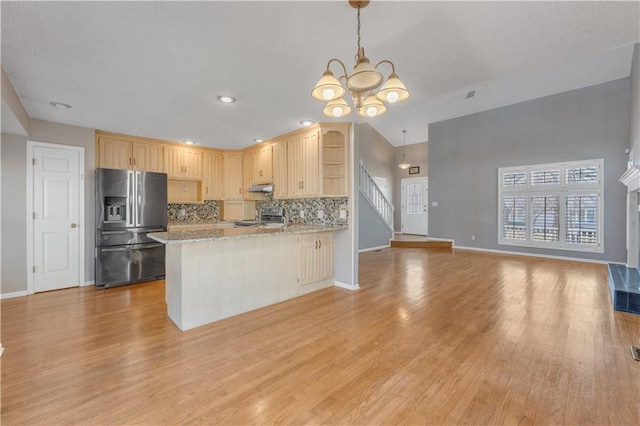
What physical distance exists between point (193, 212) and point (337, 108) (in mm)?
4750

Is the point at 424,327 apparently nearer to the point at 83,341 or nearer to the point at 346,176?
the point at 346,176

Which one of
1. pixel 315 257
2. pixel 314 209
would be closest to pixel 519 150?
pixel 314 209

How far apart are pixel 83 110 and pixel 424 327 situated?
485cm

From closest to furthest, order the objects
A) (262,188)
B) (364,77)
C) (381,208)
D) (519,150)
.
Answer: (364,77) → (262,188) → (519,150) → (381,208)

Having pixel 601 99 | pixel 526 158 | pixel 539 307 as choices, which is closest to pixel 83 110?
pixel 539 307

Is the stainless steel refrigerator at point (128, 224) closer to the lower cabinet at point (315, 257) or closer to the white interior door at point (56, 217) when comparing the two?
the white interior door at point (56, 217)

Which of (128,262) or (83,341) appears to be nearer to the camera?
(83,341)

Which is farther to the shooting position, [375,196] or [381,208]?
[381,208]

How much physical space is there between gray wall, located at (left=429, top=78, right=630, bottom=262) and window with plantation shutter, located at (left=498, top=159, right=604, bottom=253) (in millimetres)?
142

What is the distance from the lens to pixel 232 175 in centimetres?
609

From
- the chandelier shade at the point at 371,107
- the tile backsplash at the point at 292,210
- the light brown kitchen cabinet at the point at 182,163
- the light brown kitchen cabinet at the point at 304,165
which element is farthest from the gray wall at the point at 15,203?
the chandelier shade at the point at 371,107

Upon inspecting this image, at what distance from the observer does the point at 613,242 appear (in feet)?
19.2

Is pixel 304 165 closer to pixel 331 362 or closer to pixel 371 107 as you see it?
pixel 371 107

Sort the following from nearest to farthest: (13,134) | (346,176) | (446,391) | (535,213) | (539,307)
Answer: (446,391), (539,307), (13,134), (346,176), (535,213)
